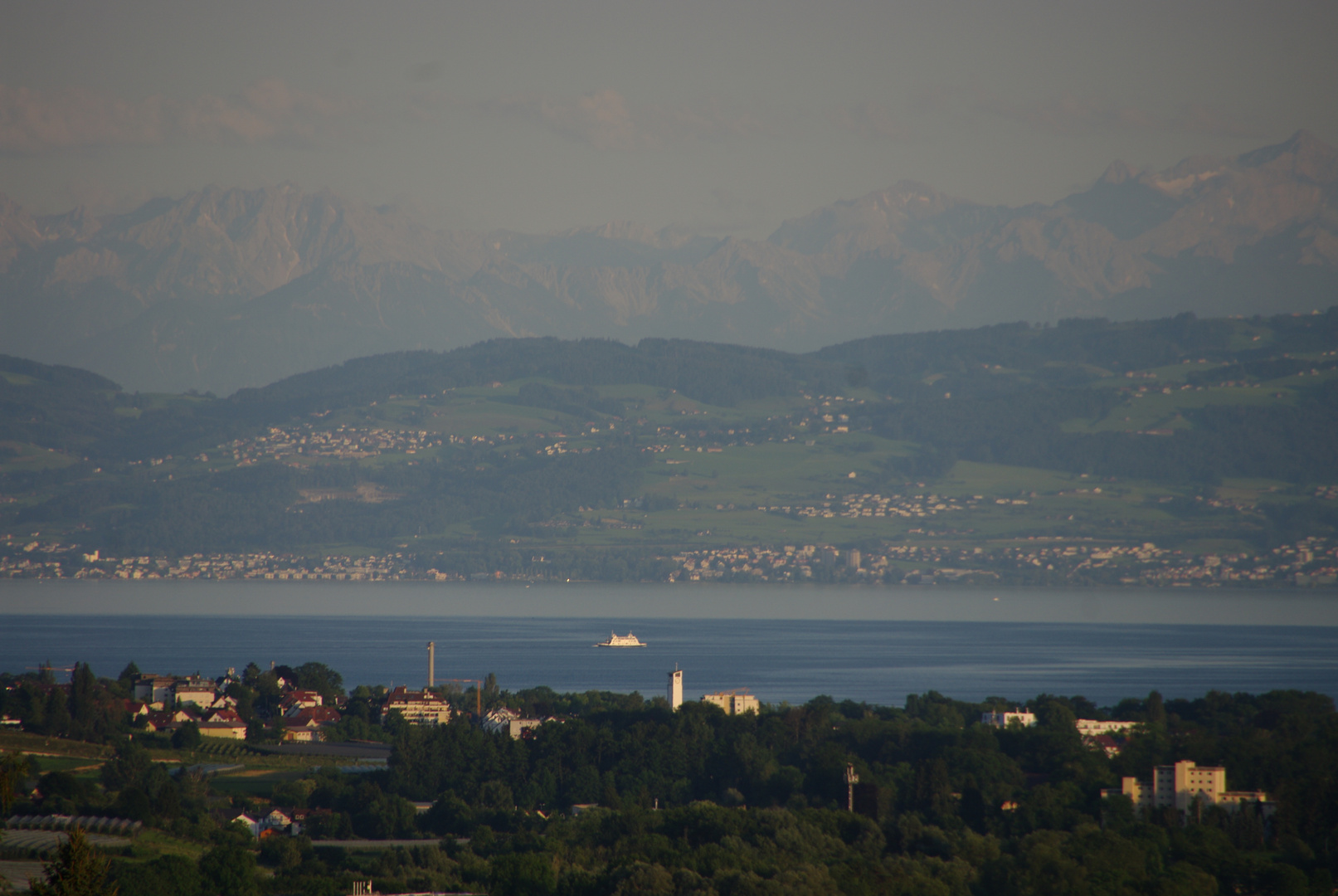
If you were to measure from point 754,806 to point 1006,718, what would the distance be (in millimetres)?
16615

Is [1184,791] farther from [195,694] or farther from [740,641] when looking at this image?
[740,641]

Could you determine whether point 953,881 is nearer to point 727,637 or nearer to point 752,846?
point 752,846

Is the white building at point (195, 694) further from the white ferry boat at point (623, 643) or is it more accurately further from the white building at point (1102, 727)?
the white ferry boat at point (623, 643)

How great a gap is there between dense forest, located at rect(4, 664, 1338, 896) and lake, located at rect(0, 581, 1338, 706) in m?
25.1

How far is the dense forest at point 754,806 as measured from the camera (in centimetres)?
3412

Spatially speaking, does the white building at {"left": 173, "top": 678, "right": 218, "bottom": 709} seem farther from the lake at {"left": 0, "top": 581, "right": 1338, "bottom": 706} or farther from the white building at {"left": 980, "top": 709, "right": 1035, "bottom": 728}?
the white building at {"left": 980, "top": 709, "right": 1035, "bottom": 728}

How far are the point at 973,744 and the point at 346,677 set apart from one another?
4779cm

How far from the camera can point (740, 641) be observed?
413ft

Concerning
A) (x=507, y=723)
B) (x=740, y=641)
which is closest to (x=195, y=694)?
(x=507, y=723)

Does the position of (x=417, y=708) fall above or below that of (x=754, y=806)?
above

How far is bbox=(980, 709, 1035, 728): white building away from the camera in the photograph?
188 feet

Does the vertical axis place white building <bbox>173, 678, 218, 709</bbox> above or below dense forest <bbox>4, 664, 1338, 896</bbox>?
above

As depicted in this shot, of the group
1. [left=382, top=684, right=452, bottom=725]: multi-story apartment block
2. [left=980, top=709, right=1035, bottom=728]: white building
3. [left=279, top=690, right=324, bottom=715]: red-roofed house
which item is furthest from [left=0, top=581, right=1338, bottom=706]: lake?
[left=980, top=709, right=1035, bottom=728]: white building

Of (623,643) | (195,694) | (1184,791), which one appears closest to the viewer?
(1184,791)
